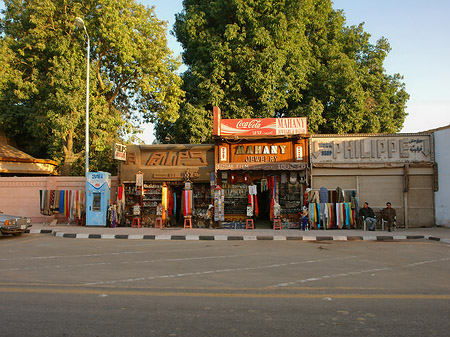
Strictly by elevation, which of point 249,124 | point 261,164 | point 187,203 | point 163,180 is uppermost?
point 249,124

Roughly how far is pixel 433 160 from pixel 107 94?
2010 cm

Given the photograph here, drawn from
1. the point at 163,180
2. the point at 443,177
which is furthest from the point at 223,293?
the point at 443,177

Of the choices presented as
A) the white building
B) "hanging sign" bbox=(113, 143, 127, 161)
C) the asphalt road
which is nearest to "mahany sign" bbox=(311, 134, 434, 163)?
the white building

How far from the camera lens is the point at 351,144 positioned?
18219 mm

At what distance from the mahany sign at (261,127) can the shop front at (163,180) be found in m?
1.37

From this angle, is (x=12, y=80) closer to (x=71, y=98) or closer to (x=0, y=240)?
(x=71, y=98)

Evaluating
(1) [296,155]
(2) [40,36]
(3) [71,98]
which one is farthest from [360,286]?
(2) [40,36]

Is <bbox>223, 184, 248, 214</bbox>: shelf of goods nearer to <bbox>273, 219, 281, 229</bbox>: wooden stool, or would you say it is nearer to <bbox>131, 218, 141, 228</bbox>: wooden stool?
<bbox>273, 219, 281, 229</bbox>: wooden stool

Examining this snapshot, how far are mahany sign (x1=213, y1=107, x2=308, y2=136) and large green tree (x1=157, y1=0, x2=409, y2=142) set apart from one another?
5.21 m

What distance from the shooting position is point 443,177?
1750cm

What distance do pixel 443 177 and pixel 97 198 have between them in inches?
678

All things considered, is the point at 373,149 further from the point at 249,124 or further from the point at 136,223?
the point at 136,223

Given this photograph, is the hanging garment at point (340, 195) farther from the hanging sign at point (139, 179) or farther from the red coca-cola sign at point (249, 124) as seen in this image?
the hanging sign at point (139, 179)

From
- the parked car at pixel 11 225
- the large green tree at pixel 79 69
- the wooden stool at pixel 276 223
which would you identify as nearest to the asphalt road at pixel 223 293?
the parked car at pixel 11 225
